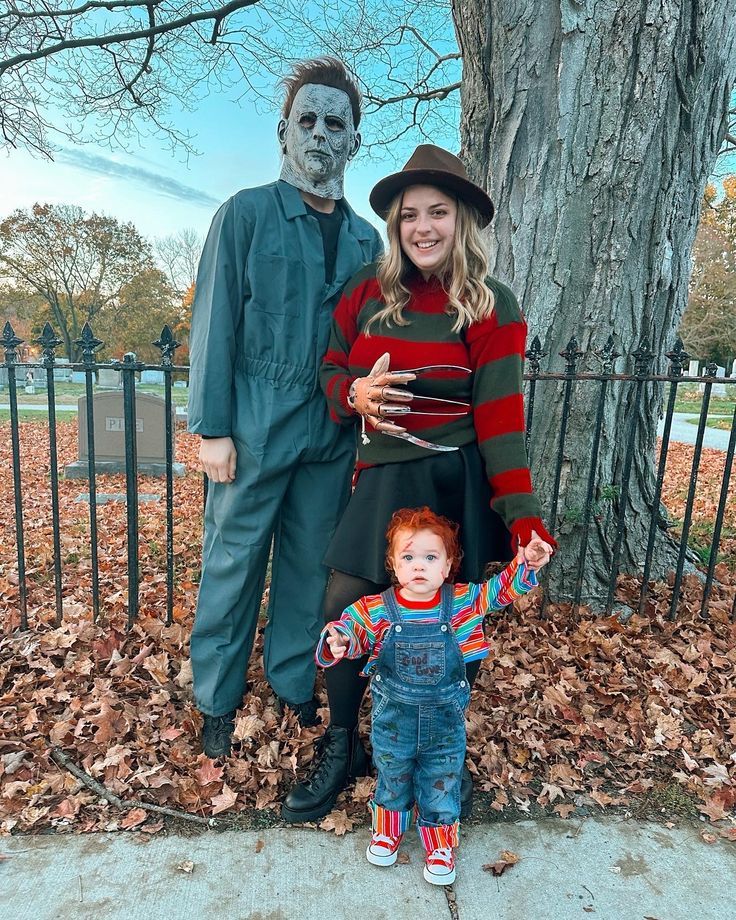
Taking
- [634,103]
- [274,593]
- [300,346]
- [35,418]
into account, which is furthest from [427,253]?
[35,418]

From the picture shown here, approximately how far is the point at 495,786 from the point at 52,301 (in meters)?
40.9

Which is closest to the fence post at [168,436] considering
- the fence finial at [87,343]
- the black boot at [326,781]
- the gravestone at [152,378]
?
the fence finial at [87,343]

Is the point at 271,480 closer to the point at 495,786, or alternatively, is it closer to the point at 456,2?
the point at 495,786

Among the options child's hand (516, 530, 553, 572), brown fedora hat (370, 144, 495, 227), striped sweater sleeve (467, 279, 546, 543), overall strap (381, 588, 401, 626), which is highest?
brown fedora hat (370, 144, 495, 227)

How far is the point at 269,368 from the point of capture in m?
2.33

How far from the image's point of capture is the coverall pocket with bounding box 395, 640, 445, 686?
1.93 m

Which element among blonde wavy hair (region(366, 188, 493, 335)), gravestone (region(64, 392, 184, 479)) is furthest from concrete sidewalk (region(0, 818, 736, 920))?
gravestone (region(64, 392, 184, 479))

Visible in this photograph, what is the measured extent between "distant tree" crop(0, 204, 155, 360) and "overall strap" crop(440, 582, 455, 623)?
36.5 m

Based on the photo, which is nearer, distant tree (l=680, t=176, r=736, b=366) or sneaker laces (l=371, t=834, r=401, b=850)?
sneaker laces (l=371, t=834, r=401, b=850)

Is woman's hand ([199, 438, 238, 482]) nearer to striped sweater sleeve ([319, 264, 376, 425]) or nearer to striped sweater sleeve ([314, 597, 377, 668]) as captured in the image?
striped sweater sleeve ([319, 264, 376, 425])

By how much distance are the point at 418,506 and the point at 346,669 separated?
2.08 feet

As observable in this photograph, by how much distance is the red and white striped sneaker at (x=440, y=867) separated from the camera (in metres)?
1.96

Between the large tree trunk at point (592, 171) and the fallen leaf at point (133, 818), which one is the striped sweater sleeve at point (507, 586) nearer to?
the fallen leaf at point (133, 818)

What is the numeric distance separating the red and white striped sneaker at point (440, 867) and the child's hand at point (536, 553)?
958mm
